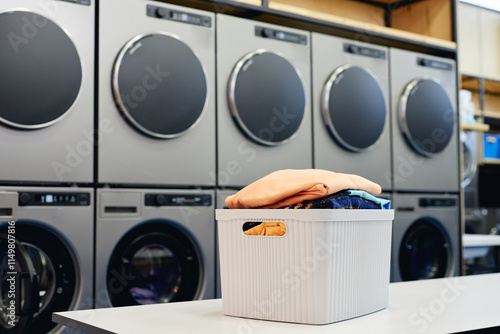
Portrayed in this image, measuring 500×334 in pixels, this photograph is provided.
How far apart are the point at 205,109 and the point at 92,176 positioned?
53 centimetres

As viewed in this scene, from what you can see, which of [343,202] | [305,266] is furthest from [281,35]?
[305,266]

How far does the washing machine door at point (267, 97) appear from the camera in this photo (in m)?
2.56

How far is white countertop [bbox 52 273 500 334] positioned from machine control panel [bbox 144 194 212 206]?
112 centimetres

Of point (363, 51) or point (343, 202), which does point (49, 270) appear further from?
→ point (363, 51)

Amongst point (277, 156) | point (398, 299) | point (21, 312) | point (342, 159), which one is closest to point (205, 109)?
point (277, 156)

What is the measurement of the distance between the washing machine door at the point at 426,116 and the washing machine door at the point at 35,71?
5.50 ft

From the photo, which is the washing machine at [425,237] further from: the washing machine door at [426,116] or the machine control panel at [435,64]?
the machine control panel at [435,64]

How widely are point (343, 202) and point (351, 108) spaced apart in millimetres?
1924

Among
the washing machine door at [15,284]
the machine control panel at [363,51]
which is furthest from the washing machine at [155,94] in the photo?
the machine control panel at [363,51]

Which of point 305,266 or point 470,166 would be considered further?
point 470,166

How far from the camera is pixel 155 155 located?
2.35m

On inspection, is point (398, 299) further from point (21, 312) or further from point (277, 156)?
point (277, 156)

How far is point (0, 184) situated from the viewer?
2023mm

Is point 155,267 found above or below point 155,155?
below
